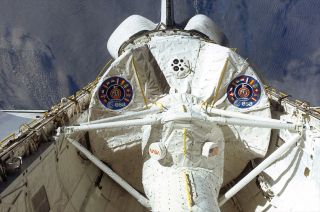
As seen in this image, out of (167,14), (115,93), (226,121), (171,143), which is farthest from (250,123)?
(167,14)

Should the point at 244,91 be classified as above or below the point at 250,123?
above

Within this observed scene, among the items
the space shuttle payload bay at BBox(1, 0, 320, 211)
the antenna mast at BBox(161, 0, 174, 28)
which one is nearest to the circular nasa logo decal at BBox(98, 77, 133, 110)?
the space shuttle payload bay at BBox(1, 0, 320, 211)

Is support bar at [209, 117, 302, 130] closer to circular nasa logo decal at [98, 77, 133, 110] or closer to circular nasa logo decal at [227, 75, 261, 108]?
circular nasa logo decal at [227, 75, 261, 108]

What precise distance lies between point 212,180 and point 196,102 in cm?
220

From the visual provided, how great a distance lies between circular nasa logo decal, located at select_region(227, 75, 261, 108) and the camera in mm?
8297

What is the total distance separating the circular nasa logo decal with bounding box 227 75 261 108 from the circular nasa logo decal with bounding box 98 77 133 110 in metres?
2.85

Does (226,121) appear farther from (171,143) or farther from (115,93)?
(115,93)

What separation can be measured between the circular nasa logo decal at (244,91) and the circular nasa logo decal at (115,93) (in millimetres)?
2852

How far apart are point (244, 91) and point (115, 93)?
3608mm

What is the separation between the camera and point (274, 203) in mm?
7359

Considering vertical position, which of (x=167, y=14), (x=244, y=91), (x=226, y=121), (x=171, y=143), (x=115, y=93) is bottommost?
(x=171, y=143)

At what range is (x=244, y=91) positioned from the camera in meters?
8.35

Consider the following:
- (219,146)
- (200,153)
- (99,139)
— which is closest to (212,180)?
(200,153)

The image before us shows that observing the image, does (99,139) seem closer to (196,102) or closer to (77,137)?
(77,137)
